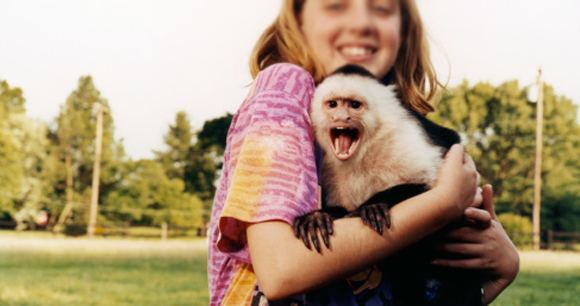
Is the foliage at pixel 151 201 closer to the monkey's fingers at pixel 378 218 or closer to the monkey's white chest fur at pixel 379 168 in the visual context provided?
the monkey's white chest fur at pixel 379 168

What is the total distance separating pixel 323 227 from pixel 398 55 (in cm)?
103

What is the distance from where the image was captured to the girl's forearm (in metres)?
1.16

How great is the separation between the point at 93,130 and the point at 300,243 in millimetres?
29926

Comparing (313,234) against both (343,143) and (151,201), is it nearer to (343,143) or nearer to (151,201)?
(343,143)

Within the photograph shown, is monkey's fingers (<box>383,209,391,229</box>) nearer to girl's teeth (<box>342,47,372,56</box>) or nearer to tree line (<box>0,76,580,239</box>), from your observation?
girl's teeth (<box>342,47,372,56</box>)

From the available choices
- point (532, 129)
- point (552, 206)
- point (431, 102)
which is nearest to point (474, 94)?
point (532, 129)

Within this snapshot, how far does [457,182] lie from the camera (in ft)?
4.40

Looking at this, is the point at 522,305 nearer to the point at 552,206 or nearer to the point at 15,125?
the point at 552,206

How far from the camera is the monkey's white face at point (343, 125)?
5.01 ft

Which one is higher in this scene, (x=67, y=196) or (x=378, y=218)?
(x=378, y=218)

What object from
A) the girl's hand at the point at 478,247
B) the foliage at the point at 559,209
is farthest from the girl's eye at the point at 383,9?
the foliage at the point at 559,209

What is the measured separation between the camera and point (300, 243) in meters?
1.18

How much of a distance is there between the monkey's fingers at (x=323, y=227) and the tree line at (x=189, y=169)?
2056 centimetres

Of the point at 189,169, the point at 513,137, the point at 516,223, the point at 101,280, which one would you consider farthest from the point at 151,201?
the point at 101,280
